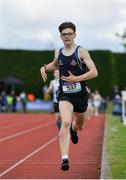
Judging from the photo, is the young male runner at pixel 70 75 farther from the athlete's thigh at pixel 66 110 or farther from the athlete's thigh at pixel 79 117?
the athlete's thigh at pixel 79 117

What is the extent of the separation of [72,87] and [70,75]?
188 millimetres

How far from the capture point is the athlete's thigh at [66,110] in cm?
925

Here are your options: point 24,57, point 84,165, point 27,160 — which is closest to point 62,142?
point 84,165

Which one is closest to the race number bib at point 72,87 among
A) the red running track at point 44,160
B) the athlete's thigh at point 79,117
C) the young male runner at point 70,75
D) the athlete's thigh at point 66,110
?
the young male runner at point 70,75

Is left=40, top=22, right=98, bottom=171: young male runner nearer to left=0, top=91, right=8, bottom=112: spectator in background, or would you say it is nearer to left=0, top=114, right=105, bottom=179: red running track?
left=0, top=114, right=105, bottom=179: red running track

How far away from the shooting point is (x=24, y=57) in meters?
59.3

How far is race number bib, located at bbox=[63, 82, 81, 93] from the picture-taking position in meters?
9.38

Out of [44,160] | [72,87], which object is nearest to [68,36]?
[72,87]

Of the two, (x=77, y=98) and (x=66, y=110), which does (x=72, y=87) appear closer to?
(x=77, y=98)

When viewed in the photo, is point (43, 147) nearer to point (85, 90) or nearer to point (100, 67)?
point (85, 90)

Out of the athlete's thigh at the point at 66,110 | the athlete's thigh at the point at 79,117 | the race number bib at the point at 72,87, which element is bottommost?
the athlete's thigh at the point at 79,117

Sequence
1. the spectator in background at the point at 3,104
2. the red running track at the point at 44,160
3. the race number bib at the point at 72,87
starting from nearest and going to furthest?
the race number bib at the point at 72,87 < the red running track at the point at 44,160 < the spectator in background at the point at 3,104

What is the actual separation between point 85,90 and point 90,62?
18.9 inches

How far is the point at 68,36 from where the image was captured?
9266 mm
